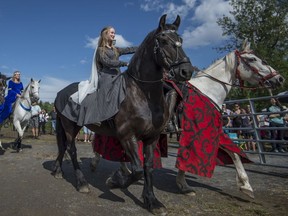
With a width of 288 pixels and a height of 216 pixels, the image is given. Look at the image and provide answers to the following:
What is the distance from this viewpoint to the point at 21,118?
10.9 metres

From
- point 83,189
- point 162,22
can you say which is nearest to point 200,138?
point 162,22

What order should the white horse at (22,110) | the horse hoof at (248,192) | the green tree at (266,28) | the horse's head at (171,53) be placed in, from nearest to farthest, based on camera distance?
1. the horse's head at (171,53)
2. the horse hoof at (248,192)
3. the white horse at (22,110)
4. the green tree at (266,28)

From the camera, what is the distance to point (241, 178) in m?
4.94

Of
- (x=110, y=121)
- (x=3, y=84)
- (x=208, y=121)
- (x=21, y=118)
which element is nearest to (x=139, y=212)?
(x=110, y=121)

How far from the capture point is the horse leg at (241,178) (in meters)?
4.72

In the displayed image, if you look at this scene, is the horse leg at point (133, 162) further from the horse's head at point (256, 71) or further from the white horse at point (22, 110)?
the white horse at point (22, 110)

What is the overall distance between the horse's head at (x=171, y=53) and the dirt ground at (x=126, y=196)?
1879mm

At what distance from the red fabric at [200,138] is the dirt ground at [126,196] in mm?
533

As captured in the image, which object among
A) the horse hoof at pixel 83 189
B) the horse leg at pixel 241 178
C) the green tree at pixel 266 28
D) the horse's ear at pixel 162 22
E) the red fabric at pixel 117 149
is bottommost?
the horse hoof at pixel 83 189

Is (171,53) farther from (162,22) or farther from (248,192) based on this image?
(248,192)

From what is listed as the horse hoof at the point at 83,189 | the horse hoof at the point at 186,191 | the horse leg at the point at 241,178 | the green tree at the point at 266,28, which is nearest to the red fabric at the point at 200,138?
the horse leg at the point at 241,178

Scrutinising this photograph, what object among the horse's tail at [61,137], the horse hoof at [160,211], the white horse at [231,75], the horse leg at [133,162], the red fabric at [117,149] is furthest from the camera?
the horse's tail at [61,137]

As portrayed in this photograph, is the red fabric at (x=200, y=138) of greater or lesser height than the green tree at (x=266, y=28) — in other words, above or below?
below

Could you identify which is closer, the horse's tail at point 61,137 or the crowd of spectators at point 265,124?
the horse's tail at point 61,137
